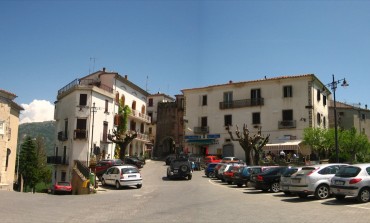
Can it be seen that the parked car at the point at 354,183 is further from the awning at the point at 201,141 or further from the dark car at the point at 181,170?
the awning at the point at 201,141

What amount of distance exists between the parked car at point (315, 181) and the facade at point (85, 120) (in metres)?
29.2

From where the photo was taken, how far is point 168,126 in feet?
216

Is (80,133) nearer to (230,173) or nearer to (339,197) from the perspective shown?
(230,173)

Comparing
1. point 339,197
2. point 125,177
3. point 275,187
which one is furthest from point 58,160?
point 339,197

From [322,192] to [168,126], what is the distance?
163 feet

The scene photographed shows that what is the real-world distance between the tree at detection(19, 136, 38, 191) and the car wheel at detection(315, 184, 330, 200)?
2039 inches

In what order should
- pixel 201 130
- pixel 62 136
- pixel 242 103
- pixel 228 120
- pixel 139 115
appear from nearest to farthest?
1. pixel 62 136
2. pixel 242 103
3. pixel 228 120
4. pixel 201 130
5. pixel 139 115

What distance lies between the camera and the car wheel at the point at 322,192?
55.1 feet

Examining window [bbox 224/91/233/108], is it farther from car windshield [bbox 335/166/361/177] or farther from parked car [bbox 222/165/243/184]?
car windshield [bbox 335/166/361/177]

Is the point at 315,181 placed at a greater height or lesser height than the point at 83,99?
lesser

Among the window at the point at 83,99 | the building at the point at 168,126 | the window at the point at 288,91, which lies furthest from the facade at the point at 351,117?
the window at the point at 83,99

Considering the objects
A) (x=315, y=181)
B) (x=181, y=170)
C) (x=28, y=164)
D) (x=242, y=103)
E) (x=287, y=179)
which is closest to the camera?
(x=315, y=181)

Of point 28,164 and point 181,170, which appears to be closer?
point 181,170

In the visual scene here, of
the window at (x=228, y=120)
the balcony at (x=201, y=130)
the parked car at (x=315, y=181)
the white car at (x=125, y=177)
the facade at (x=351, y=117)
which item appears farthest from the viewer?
the facade at (x=351, y=117)
